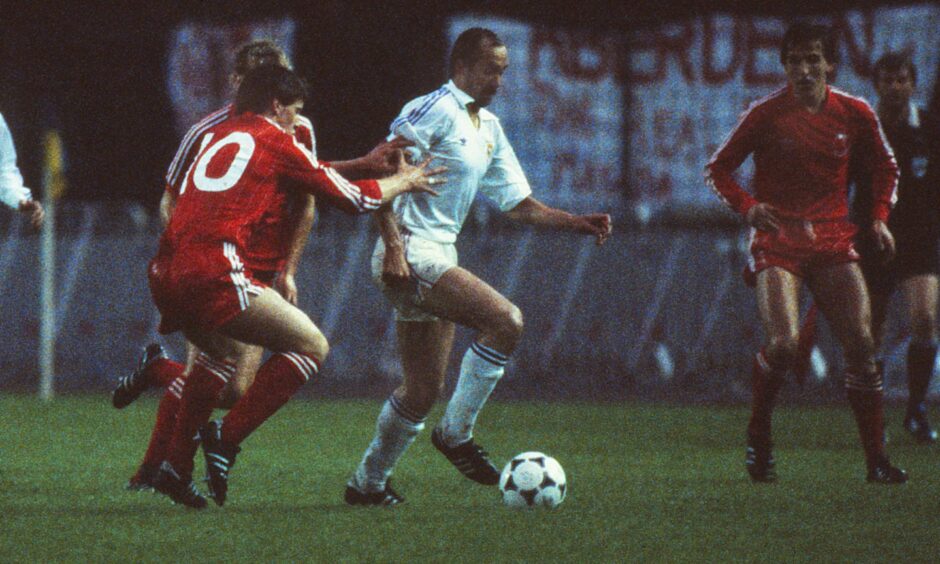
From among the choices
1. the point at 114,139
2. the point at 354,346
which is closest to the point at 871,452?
the point at 354,346

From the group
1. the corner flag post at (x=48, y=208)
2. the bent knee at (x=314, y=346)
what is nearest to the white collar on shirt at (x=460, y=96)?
the bent knee at (x=314, y=346)

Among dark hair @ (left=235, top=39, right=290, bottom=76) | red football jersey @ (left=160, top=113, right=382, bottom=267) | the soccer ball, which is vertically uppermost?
dark hair @ (left=235, top=39, right=290, bottom=76)

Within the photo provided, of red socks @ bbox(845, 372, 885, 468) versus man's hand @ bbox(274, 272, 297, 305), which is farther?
red socks @ bbox(845, 372, 885, 468)

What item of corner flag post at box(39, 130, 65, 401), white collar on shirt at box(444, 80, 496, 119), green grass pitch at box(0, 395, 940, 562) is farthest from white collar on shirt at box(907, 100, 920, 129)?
corner flag post at box(39, 130, 65, 401)

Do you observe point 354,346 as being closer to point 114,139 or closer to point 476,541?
point 114,139

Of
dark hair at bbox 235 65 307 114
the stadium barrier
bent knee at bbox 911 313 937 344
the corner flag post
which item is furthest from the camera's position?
the stadium barrier

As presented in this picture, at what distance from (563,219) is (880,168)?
1642 millimetres

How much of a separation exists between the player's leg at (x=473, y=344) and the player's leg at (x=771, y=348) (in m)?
1.38

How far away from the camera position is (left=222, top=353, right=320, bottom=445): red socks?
6.60 meters

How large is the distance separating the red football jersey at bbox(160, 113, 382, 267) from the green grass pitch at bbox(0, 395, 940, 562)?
1047 millimetres

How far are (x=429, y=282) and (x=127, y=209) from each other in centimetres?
1101

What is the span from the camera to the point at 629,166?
15.4 m

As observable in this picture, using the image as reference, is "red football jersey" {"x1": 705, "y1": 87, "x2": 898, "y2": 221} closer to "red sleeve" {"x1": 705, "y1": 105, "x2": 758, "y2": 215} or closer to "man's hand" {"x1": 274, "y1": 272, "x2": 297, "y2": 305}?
"red sleeve" {"x1": 705, "y1": 105, "x2": 758, "y2": 215}

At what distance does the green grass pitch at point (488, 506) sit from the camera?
568 centimetres
